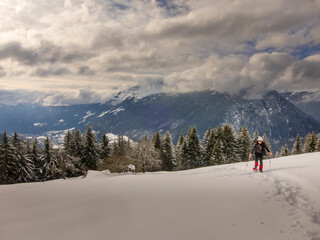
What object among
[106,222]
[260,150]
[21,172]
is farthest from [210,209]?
[21,172]

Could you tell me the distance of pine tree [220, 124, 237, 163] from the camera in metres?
51.4

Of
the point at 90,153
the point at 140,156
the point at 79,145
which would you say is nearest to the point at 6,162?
the point at 79,145

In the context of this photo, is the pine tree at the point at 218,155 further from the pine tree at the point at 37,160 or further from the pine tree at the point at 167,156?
the pine tree at the point at 37,160

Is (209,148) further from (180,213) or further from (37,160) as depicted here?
(180,213)

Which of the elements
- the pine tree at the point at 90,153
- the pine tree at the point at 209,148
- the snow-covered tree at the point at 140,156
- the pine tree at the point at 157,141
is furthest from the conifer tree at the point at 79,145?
the pine tree at the point at 209,148

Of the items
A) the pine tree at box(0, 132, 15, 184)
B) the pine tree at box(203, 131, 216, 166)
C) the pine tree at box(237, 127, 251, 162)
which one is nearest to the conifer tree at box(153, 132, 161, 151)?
the pine tree at box(203, 131, 216, 166)

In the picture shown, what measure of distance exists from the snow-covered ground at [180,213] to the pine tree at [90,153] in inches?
1647

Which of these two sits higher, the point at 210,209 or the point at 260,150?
the point at 260,150

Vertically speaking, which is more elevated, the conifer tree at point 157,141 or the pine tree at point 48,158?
the conifer tree at point 157,141

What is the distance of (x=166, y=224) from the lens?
6949 mm

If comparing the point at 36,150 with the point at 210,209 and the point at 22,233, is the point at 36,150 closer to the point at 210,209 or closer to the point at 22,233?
the point at 22,233

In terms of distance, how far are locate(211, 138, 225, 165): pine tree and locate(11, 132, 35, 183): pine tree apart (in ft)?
136

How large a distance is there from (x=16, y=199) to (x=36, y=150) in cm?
4104

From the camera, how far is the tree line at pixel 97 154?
38.4 metres
